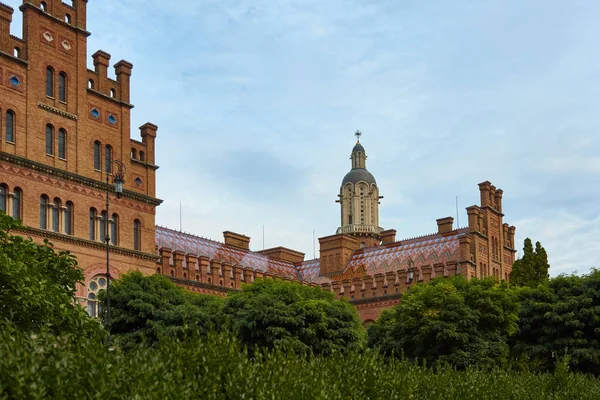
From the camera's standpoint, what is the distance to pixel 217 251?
67.1 m

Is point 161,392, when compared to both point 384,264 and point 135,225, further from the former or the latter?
point 384,264

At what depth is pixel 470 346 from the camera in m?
39.7

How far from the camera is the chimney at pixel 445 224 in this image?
2810 inches

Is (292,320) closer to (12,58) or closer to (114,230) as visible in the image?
(114,230)

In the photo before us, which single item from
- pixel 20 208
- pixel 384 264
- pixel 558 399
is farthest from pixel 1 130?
pixel 384 264

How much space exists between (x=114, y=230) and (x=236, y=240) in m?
29.3

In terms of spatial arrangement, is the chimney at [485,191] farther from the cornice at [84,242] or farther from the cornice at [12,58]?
the cornice at [12,58]

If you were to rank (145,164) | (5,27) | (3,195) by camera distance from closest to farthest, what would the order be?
(3,195) < (5,27) < (145,164)

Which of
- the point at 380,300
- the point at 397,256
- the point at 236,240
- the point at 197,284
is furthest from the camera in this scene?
the point at 236,240

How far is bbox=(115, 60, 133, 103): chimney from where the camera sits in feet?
150

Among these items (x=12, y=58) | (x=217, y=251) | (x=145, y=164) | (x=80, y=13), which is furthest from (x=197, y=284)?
(x=12, y=58)

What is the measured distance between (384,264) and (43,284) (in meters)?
55.4

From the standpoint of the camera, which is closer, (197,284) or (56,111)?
(56,111)

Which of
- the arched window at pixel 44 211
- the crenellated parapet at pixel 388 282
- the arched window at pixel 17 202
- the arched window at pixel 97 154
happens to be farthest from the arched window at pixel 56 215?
the crenellated parapet at pixel 388 282
